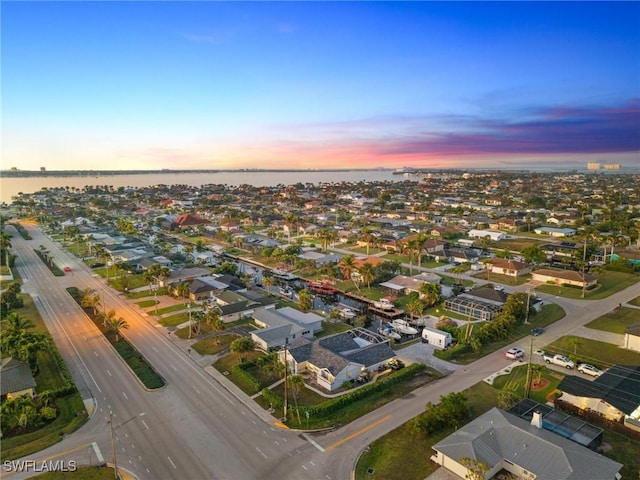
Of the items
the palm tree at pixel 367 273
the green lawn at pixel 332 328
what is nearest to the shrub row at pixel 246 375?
the green lawn at pixel 332 328

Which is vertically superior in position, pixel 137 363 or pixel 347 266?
pixel 347 266

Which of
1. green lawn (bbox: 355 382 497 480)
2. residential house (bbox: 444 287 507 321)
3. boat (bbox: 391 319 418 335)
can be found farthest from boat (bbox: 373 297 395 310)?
green lawn (bbox: 355 382 497 480)

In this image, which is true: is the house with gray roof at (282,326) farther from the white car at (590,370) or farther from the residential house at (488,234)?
the residential house at (488,234)

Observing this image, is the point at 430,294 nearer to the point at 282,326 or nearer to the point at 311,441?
the point at 282,326

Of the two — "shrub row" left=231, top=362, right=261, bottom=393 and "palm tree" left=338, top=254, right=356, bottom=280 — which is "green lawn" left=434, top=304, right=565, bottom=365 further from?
"palm tree" left=338, top=254, right=356, bottom=280

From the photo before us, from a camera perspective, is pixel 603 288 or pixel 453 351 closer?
pixel 453 351

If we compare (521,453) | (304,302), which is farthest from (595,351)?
(304,302)

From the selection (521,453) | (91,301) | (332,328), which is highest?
(91,301)
